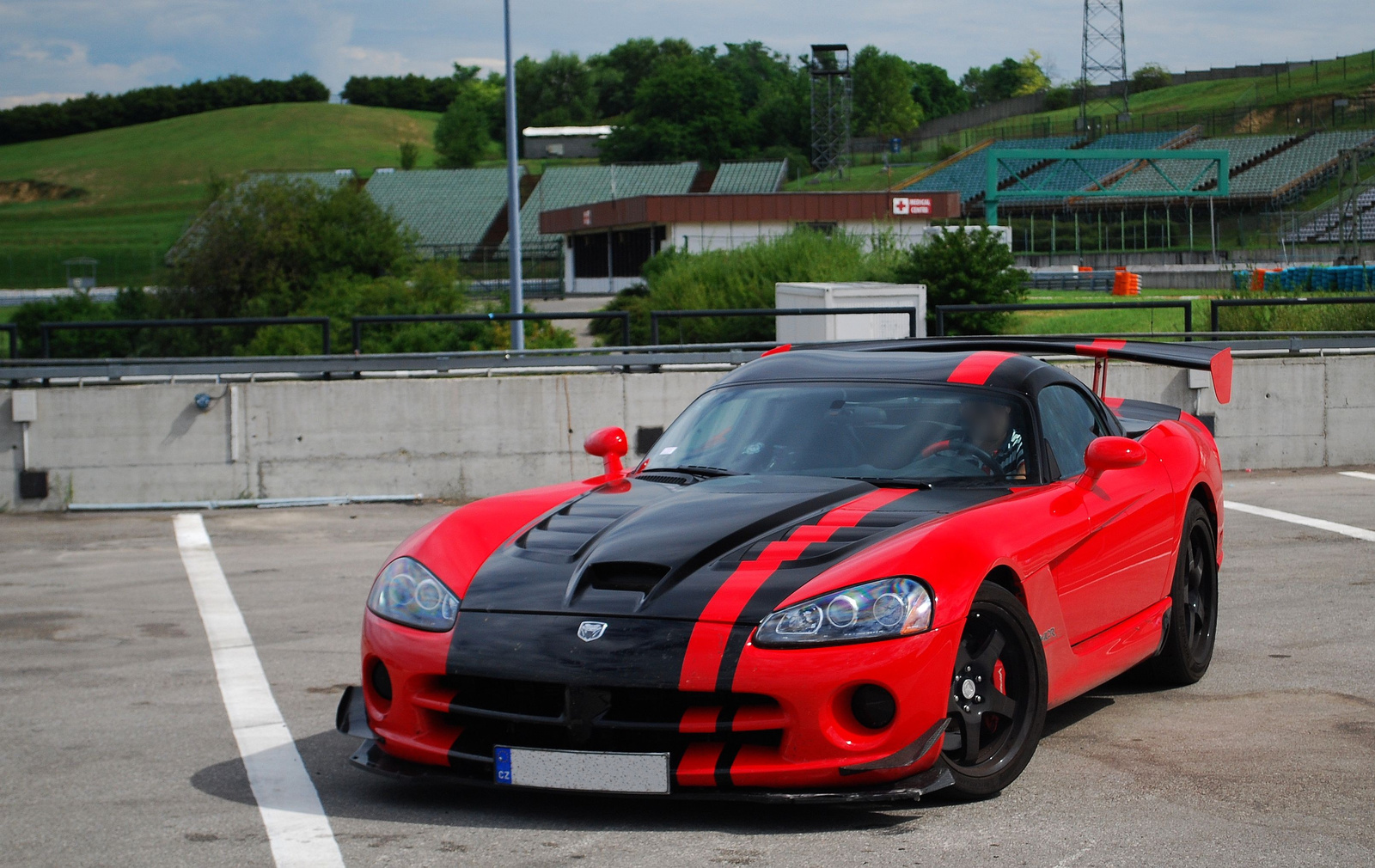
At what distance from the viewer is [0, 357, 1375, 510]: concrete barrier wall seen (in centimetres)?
1309

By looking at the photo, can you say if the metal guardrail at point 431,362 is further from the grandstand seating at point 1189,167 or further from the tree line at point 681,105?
the tree line at point 681,105

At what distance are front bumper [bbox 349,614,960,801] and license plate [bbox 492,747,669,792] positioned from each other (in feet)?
0.12

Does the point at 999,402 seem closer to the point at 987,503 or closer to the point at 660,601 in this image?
the point at 987,503

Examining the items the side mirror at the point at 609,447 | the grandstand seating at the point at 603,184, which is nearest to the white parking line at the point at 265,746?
the side mirror at the point at 609,447

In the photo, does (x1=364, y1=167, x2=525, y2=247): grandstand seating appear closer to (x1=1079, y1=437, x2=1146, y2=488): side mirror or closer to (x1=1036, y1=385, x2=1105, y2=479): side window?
(x1=1036, y1=385, x2=1105, y2=479): side window

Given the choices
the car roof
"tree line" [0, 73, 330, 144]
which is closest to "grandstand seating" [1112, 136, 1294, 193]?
the car roof

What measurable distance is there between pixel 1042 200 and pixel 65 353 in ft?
207

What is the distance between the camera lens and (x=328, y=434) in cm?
1336

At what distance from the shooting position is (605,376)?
13.8 m

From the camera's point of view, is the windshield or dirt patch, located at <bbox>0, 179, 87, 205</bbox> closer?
the windshield

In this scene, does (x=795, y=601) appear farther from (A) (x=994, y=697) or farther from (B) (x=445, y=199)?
(B) (x=445, y=199)

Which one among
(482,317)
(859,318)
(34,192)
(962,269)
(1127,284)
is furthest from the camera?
(34,192)

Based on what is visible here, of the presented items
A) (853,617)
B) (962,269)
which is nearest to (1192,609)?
(853,617)

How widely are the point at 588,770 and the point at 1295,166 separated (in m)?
92.8
